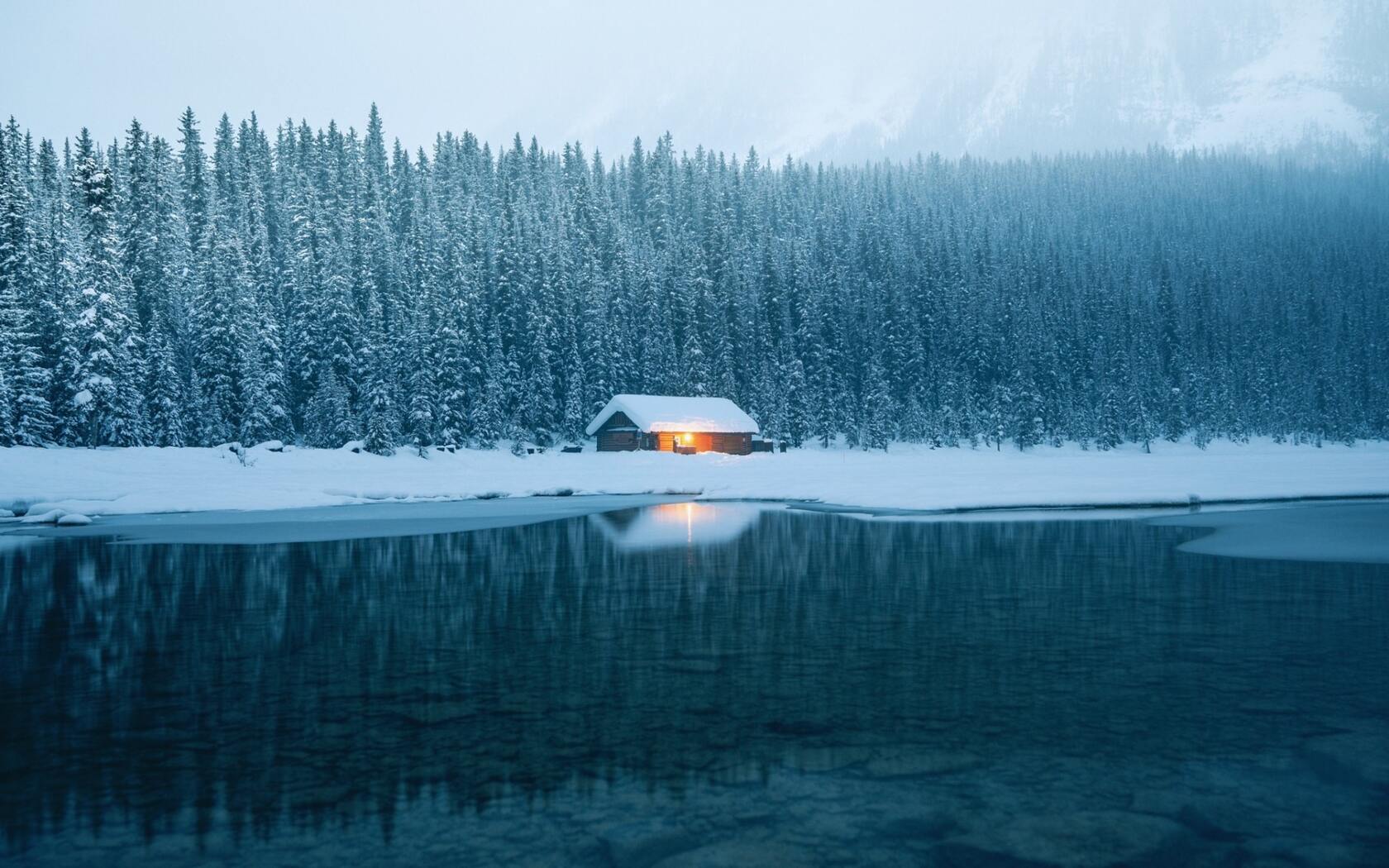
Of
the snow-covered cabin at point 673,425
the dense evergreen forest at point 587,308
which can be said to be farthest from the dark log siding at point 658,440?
the dense evergreen forest at point 587,308

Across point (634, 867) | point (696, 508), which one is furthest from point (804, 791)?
point (696, 508)

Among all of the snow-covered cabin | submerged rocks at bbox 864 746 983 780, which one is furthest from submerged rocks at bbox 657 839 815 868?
the snow-covered cabin

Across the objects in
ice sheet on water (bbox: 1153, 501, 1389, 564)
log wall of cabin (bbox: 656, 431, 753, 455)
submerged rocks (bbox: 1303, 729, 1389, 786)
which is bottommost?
submerged rocks (bbox: 1303, 729, 1389, 786)

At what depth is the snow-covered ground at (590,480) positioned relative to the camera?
36.8m

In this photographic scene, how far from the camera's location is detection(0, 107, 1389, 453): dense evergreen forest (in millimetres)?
57938

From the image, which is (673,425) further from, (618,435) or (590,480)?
(590,480)

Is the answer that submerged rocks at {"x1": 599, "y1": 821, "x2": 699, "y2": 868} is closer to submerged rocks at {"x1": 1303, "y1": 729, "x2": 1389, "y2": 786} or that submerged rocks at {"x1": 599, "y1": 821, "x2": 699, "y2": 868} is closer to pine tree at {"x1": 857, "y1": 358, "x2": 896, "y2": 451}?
submerged rocks at {"x1": 1303, "y1": 729, "x2": 1389, "y2": 786}

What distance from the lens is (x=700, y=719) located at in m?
9.12

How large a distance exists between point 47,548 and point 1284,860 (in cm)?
2797

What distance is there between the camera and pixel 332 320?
64.0 m

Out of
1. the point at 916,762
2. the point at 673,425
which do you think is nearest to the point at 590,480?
the point at 673,425

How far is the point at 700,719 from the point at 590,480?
1590 inches

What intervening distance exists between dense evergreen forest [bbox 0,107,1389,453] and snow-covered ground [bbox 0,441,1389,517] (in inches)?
362

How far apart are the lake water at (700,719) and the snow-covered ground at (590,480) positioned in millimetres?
19558
